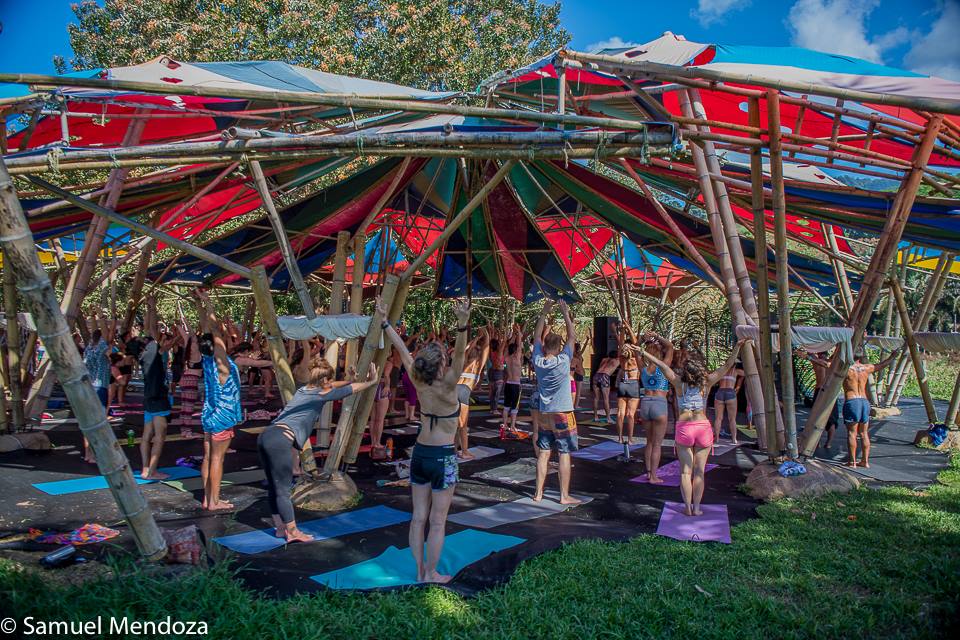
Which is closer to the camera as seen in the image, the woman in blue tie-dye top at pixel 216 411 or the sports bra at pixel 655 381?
the woman in blue tie-dye top at pixel 216 411

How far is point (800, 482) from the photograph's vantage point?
668 cm

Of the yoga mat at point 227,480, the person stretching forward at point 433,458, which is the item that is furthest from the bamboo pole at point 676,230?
the yoga mat at point 227,480

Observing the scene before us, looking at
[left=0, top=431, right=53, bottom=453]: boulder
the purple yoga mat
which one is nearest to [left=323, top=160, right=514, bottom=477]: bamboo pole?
the purple yoga mat

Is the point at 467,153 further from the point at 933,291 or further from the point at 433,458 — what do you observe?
the point at 933,291

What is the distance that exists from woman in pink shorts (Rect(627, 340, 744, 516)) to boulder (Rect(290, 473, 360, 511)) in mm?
3314

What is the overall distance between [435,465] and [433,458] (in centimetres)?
5

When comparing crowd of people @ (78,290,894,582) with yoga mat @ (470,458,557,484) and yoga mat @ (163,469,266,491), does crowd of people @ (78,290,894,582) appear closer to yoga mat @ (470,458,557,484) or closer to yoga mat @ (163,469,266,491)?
yoga mat @ (163,469,266,491)

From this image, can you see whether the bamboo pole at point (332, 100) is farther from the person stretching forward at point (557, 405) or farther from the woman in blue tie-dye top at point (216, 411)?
the woman in blue tie-dye top at point (216, 411)

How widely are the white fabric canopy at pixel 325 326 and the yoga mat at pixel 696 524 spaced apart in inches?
136

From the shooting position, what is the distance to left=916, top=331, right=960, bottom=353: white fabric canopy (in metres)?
9.89

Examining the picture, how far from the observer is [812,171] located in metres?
9.21

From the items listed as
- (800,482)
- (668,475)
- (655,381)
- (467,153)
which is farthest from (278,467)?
(800,482)

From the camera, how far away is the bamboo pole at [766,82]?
15.5 ft

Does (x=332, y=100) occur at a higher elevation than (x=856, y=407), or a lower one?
higher
